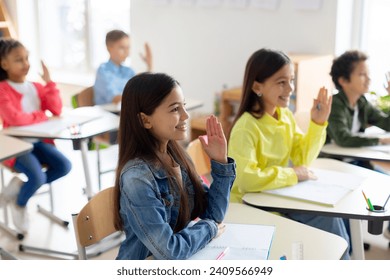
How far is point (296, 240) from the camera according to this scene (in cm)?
127

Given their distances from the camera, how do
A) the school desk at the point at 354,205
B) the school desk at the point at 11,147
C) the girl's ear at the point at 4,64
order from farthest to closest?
1. the girl's ear at the point at 4,64
2. the school desk at the point at 11,147
3. the school desk at the point at 354,205

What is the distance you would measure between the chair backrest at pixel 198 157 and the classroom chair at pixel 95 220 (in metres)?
0.49

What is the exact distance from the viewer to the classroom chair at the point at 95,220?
4.41 ft

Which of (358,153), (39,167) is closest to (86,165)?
(39,167)

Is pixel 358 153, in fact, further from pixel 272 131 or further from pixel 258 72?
pixel 258 72

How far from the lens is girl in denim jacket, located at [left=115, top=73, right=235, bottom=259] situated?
1.17 m

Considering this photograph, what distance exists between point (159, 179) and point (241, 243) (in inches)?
9.3

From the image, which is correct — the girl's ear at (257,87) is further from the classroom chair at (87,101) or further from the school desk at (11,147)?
the classroom chair at (87,101)

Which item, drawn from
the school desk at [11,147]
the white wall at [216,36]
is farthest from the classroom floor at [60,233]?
the white wall at [216,36]

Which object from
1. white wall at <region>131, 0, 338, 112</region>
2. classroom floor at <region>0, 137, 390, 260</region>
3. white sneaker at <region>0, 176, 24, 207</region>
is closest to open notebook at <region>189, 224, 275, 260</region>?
classroom floor at <region>0, 137, 390, 260</region>

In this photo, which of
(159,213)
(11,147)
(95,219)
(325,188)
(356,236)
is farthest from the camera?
Result: (11,147)

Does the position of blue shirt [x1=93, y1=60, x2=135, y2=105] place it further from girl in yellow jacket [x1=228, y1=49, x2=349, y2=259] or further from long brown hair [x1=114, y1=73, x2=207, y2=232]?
long brown hair [x1=114, y1=73, x2=207, y2=232]

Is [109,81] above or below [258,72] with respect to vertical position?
below
